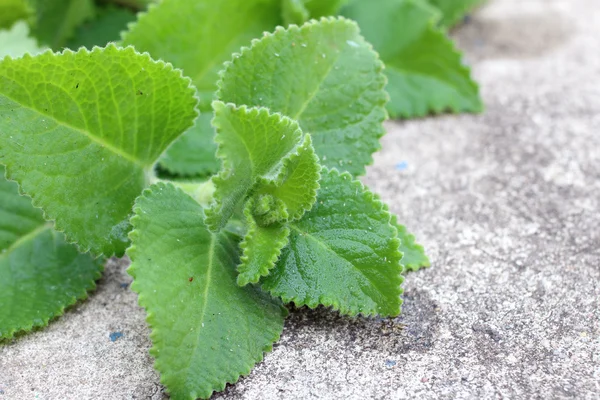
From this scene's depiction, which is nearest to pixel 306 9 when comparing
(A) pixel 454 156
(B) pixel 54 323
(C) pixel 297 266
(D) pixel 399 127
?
(D) pixel 399 127

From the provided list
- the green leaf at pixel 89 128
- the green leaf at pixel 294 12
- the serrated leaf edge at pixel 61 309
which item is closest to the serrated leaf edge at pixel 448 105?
the green leaf at pixel 294 12

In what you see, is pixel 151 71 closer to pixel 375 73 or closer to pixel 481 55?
pixel 375 73

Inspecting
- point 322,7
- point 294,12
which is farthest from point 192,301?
point 322,7

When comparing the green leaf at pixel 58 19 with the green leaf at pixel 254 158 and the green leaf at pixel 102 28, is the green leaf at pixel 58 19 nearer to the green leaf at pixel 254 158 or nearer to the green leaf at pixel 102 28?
the green leaf at pixel 102 28

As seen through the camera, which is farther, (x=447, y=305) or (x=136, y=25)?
(x=136, y=25)

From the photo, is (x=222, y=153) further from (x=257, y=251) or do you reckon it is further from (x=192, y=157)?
(x=192, y=157)
